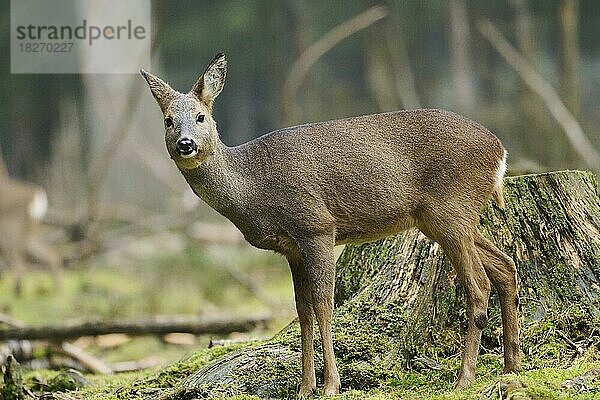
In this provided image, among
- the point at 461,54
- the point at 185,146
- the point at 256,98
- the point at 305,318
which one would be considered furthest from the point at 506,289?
the point at 256,98

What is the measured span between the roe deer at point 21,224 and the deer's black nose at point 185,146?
953cm

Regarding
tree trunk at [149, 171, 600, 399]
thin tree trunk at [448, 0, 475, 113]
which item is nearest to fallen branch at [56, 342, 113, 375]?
tree trunk at [149, 171, 600, 399]

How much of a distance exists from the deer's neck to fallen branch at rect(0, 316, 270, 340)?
421 cm

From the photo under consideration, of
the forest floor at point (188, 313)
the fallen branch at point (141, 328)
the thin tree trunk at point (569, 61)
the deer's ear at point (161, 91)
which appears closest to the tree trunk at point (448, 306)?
the forest floor at point (188, 313)

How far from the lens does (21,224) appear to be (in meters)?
13.6

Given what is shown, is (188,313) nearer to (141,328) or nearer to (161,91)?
(141,328)

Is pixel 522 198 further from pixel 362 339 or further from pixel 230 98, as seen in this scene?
pixel 230 98

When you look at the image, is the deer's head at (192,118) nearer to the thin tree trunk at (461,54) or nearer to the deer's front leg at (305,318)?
the deer's front leg at (305,318)

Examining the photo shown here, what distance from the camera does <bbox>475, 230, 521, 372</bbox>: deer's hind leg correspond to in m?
4.50

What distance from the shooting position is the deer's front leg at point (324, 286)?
430 centimetres

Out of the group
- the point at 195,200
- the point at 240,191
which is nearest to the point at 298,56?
the point at 195,200

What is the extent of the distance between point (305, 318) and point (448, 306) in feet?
3.21

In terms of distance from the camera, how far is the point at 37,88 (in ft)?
58.6

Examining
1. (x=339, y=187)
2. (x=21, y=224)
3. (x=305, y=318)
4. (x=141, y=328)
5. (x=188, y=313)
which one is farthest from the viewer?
(x=21, y=224)
